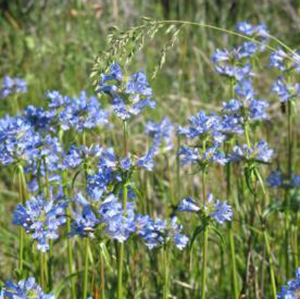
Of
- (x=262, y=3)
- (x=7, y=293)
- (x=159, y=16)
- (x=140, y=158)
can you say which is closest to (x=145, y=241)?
(x=140, y=158)

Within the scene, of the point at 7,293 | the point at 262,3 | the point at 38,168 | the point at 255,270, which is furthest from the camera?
the point at 262,3

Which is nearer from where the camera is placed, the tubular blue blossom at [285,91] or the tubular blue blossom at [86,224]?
the tubular blue blossom at [86,224]

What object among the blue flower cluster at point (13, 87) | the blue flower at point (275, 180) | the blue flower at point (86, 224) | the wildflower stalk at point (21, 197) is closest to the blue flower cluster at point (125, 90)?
the blue flower at point (86, 224)

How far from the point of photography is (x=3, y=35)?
7.03m

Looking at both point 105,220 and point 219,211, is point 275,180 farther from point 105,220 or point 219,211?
point 105,220

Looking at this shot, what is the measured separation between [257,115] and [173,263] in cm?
94

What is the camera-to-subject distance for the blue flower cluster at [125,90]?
214cm

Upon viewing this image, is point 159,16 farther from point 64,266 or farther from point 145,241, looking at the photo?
point 145,241

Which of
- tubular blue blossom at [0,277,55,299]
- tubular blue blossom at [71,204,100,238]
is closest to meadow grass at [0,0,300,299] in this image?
tubular blue blossom at [71,204,100,238]

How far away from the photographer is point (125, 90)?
2.15m

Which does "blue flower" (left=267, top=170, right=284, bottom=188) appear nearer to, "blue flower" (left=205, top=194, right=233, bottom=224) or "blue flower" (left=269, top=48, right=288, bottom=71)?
"blue flower" (left=269, top=48, right=288, bottom=71)

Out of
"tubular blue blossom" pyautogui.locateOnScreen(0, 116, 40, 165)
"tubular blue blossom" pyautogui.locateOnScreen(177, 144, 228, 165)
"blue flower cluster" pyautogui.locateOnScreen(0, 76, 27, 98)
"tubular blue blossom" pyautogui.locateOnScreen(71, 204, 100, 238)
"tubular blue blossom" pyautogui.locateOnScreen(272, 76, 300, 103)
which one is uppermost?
"blue flower cluster" pyautogui.locateOnScreen(0, 76, 27, 98)

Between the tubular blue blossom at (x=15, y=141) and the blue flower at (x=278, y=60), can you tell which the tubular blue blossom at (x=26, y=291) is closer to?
the tubular blue blossom at (x=15, y=141)

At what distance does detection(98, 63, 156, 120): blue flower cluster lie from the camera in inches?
84.3
